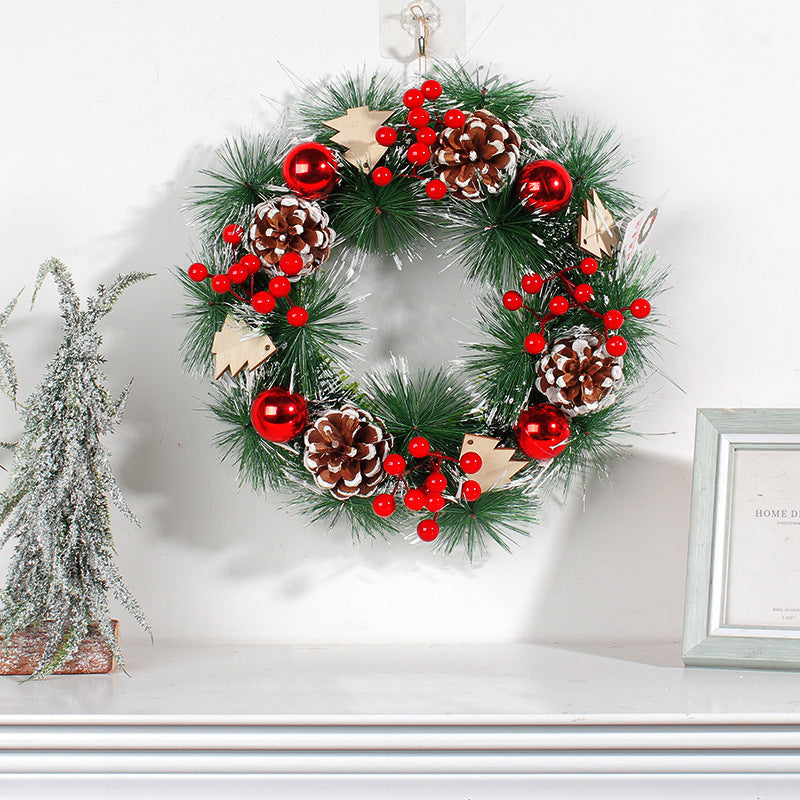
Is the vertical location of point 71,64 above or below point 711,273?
above

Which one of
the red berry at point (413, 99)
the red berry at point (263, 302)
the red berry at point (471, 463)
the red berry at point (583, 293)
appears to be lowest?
the red berry at point (471, 463)

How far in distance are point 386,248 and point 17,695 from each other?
643 mm

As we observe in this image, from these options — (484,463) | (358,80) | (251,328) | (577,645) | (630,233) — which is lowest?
(577,645)

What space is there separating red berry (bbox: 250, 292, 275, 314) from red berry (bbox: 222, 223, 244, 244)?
80 mm

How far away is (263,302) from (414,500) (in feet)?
0.88

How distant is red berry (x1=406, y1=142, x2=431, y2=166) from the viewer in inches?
32.9

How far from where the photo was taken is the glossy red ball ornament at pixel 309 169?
858 mm

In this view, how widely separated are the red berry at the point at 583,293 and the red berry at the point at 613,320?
→ 1.2 inches

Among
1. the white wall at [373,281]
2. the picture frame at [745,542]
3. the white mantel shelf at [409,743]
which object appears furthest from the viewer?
the white wall at [373,281]

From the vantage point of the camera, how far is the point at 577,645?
949 mm

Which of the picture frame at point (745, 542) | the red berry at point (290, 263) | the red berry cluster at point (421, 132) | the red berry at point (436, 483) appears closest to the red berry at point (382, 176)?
the red berry cluster at point (421, 132)

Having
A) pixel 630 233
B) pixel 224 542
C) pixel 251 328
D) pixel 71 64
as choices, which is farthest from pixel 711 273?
pixel 71 64

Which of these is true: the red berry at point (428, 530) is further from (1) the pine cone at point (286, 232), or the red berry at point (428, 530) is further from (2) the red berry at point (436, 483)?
(1) the pine cone at point (286, 232)

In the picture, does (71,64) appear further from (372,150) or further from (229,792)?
(229,792)
